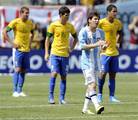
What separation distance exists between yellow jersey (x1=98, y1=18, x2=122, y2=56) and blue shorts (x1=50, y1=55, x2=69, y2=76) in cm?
140

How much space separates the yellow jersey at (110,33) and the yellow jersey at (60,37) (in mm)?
1092

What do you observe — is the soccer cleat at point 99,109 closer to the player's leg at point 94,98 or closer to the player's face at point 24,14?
the player's leg at point 94,98

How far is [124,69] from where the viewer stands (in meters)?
32.1

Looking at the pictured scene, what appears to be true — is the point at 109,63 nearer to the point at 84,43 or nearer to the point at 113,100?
the point at 113,100

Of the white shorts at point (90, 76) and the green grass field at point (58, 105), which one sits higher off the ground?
the white shorts at point (90, 76)

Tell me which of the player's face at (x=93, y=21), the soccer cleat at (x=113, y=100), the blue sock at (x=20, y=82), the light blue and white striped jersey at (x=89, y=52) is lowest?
the soccer cleat at (x=113, y=100)

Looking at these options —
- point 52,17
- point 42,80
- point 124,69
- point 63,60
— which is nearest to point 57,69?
point 63,60

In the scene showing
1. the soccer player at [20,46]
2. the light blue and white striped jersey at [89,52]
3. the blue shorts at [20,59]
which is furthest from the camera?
the blue shorts at [20,59]

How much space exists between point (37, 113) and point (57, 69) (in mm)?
2919

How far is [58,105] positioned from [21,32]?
4.26 metres

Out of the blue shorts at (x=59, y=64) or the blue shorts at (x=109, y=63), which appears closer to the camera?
the blue shorts at (x=59, y=64)

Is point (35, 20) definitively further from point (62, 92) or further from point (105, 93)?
point (62, 92)

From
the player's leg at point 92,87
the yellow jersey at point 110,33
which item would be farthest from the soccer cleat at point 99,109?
the yellow jersey at point 110,33

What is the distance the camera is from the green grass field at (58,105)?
15.2 m
